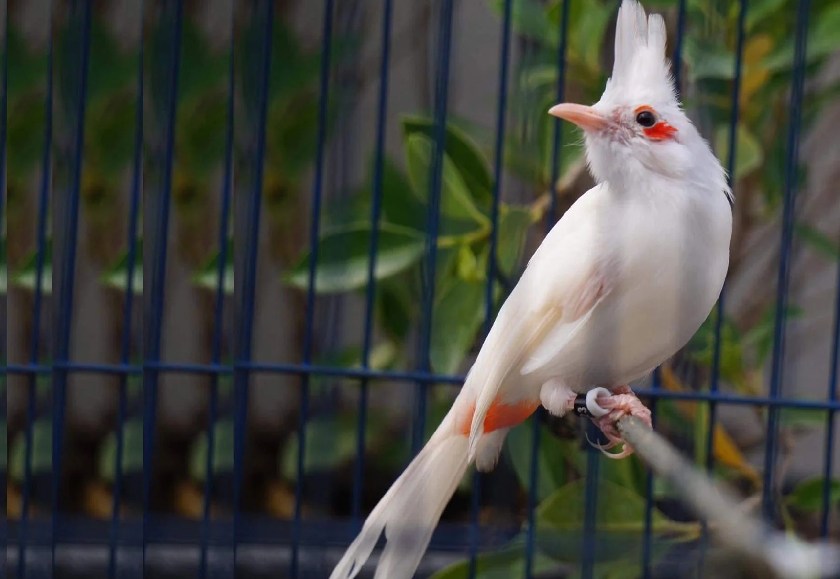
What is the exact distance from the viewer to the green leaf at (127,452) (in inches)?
A: 42.9

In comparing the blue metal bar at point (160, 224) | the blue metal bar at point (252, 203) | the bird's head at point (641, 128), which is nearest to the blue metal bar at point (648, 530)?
the bird's head at point (641, 128)

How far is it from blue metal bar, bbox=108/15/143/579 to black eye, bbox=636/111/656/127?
47cm

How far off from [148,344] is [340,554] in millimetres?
369

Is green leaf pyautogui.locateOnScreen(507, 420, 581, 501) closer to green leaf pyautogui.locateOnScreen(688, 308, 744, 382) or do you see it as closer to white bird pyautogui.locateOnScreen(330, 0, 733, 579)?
green leaf pyautogui.locateOnScreen(688, 308, 744, 382)

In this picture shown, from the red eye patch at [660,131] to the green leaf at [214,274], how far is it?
17.0 inches

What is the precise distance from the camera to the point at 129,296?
999mm

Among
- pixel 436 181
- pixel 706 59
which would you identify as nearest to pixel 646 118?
pixel 436 181

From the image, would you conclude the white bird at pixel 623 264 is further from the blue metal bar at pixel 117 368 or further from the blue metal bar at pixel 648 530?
A: the blue metal bar at pixel 648 530

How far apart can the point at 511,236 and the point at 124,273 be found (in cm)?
58

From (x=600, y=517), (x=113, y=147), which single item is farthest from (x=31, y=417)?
(x=600, y=517)

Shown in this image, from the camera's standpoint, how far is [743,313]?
2.04 meters

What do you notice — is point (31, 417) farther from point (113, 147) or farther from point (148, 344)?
point (113, 147)

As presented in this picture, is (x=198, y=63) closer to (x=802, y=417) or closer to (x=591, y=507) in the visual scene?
(x=591, y=507)

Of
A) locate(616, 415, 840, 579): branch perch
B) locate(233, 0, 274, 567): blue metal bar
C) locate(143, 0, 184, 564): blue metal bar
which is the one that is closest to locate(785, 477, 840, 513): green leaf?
locate(233, 0, 274, 567): blue metal bar
